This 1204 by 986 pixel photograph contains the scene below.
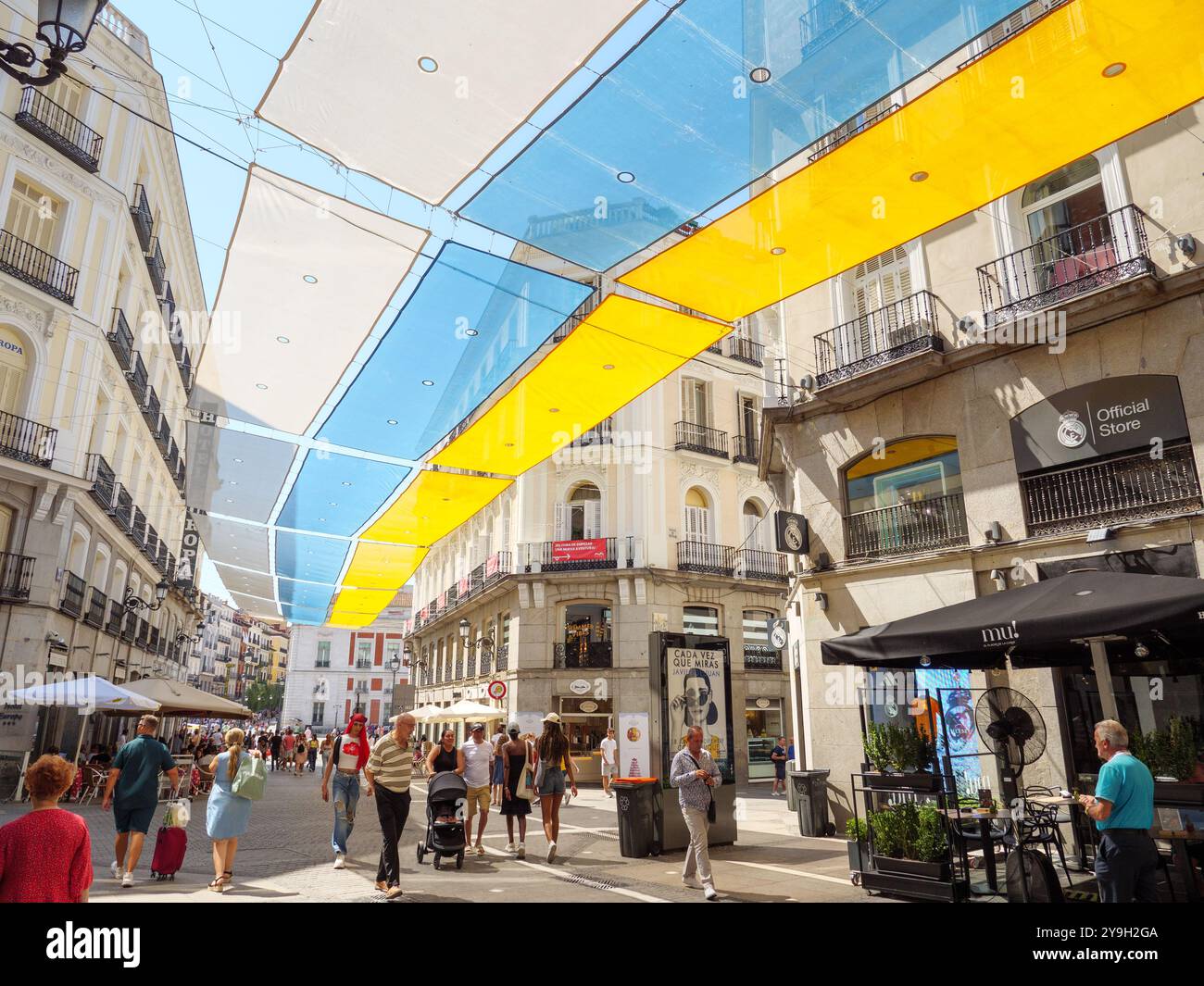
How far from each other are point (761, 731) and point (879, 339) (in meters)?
16.2

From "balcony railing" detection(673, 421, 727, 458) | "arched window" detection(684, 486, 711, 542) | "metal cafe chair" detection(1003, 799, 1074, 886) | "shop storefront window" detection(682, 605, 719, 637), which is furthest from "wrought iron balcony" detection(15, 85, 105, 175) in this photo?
"metal cafe chair" detection(1003, 799, 1074, 886)

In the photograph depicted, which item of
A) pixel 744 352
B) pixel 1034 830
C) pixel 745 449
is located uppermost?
pixel 744 352

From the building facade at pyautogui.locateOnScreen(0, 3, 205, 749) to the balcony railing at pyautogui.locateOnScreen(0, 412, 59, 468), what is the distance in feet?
0.09

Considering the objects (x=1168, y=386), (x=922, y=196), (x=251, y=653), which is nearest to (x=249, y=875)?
(x=922, y=196)

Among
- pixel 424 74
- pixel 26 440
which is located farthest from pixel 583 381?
pixel 26 440

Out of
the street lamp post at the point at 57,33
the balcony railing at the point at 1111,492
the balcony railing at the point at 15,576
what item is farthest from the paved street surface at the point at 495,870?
the street lamp post at the point at 57,33

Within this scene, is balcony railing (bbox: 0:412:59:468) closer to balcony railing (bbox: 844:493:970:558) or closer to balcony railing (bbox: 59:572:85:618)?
balcony railing (bbox: 59:572:85:618)

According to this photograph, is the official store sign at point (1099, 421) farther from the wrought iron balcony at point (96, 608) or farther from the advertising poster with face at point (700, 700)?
the wrought iron balcony at point (96, 608)

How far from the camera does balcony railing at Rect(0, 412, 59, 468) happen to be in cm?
1581

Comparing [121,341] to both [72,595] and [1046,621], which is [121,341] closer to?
[72,595]

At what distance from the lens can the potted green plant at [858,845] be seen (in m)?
7.56

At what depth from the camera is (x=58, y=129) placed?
17016 millimetres

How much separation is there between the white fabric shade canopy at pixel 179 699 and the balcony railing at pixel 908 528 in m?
13.3
